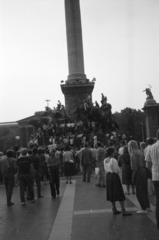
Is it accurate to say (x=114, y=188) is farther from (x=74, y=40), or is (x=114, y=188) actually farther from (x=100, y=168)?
(x=74, y=40)

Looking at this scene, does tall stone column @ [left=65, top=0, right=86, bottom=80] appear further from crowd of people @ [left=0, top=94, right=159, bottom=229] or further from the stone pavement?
the stone pavement

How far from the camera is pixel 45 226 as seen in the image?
7.68 metres

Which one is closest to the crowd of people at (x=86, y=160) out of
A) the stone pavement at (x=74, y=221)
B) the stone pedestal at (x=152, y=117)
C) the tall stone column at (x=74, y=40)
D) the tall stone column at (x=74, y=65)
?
the stone pavement at (x=74, y=221)

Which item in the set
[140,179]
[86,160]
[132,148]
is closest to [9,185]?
[132,148]

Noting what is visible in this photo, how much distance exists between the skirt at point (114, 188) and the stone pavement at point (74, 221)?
0.44m

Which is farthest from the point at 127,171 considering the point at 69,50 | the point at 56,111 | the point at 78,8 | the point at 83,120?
the point at 78,8

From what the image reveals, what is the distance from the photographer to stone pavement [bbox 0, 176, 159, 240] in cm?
669

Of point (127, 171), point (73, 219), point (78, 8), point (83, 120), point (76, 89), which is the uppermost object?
point (78, 8)

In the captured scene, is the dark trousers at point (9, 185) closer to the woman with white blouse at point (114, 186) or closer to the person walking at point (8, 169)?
the person walking at point (8, 169)

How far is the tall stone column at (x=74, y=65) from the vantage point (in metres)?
33.8

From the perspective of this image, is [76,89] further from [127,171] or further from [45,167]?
[127,171]

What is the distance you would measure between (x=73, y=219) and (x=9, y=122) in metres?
136

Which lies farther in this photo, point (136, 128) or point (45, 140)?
point (136, 128)

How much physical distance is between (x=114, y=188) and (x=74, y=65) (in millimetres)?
28417
